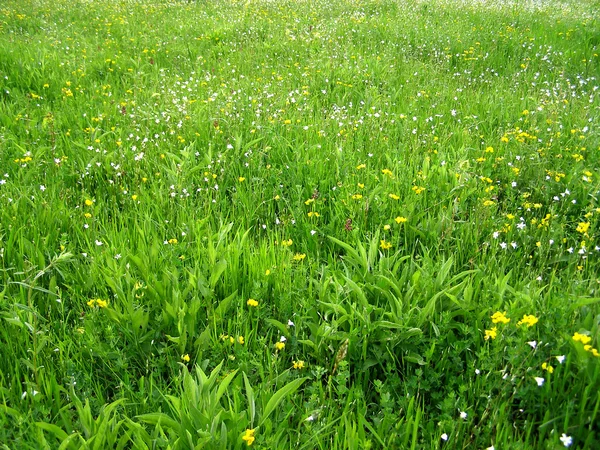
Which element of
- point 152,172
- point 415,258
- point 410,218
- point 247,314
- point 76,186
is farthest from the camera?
point 152,172

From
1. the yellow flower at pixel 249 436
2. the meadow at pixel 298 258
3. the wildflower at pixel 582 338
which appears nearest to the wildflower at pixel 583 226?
the meadow at pixel 298 258

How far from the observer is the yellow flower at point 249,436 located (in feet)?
5.32

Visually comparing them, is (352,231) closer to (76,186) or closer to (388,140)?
(388,140)

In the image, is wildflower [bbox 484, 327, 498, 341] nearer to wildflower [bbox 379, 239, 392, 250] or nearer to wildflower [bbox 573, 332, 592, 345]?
wildflower [bbox 573, 332, 592, 345]

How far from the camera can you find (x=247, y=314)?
8.14 feet

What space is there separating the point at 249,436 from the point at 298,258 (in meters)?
1.22

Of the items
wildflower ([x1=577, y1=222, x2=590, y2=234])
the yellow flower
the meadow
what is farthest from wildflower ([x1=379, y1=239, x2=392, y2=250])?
the yellow flower

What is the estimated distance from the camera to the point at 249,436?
5.44ft

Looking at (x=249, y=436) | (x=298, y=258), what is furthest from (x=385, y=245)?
(x=249, y=436)

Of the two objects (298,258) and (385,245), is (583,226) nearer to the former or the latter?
(385,245)

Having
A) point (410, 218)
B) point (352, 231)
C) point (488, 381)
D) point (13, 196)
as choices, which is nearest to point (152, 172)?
point (13, 196)

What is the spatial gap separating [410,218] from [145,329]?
1.74 metres

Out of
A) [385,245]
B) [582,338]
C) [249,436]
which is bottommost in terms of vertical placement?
[249,436]

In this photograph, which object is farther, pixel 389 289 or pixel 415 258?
pixel 415 258
